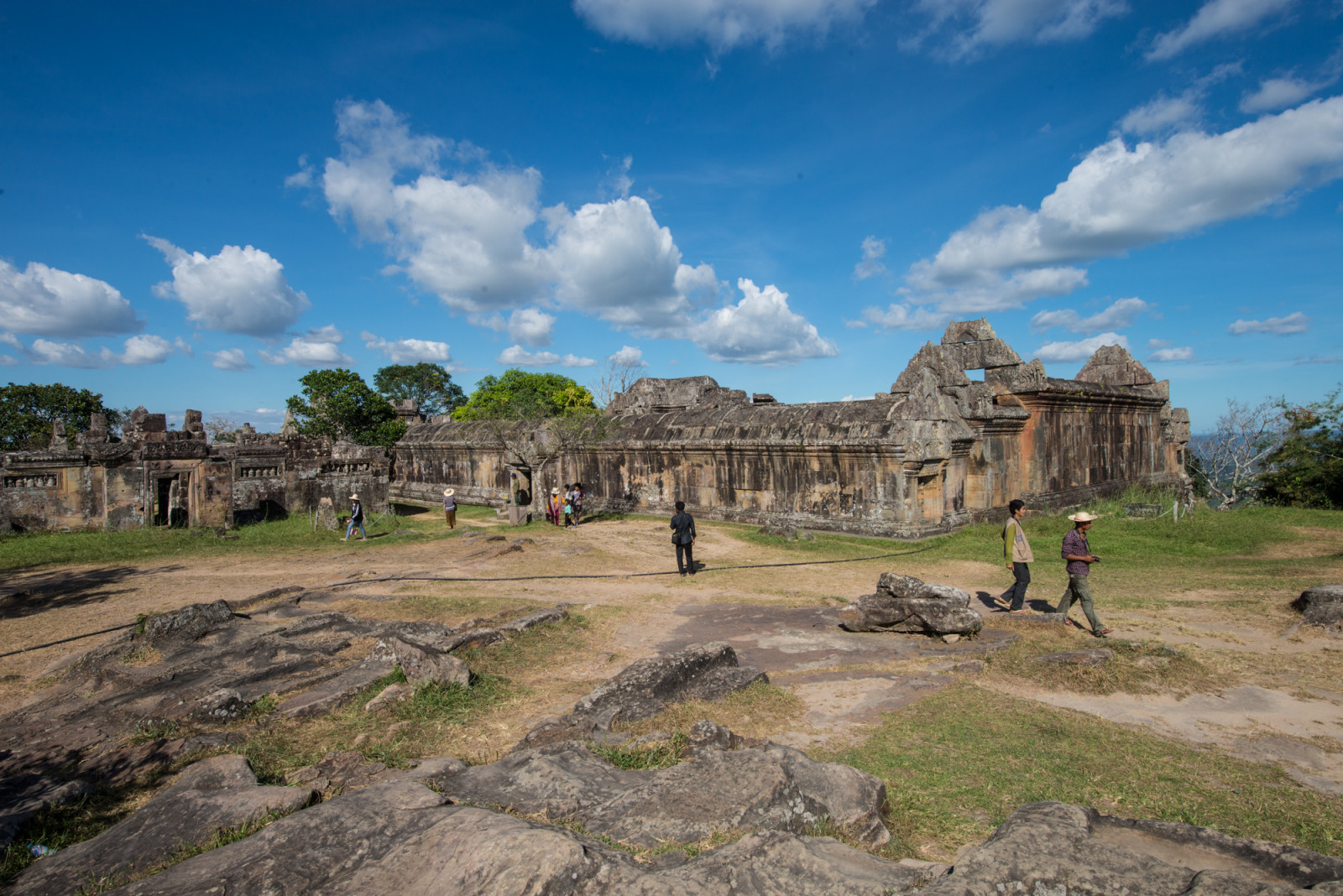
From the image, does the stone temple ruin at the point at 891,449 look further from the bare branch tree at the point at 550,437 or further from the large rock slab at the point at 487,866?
the large rock slab at the point at 487,866

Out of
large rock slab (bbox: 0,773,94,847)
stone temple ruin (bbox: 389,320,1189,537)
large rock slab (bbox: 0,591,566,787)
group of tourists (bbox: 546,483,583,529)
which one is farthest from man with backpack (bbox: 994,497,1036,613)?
group of tourists (bbox: 546,483,583,529)

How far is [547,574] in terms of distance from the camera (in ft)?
33.9

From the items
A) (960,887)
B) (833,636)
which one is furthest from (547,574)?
(960,887)

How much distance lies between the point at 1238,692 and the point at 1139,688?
2.50 feet

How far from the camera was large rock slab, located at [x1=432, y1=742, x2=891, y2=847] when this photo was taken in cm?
312

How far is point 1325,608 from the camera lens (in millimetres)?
6730

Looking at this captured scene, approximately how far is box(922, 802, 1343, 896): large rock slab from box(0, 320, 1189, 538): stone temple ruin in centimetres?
955

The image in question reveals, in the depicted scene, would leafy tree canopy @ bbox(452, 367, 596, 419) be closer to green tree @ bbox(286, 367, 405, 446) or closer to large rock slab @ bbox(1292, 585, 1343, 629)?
green tree @ bbox(286, 367, 405, 446)

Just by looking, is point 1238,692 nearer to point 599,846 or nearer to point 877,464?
point 599,846

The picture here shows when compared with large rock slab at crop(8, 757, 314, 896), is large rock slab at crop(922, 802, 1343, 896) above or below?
above

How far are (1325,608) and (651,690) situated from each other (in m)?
6.85

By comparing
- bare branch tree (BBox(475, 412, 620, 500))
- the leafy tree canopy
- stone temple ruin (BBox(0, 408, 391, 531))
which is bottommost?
stone temple ruin (BBox(0, 408, 391, 531))

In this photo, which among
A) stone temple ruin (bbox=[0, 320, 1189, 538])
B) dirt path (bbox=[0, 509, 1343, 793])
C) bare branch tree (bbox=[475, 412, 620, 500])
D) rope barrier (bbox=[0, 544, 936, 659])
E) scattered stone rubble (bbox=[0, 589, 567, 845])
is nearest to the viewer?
scattered stone rubble (bbox=[0, 589, 567, 845])

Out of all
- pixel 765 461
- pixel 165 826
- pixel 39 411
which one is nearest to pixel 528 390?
pixel 39 411
